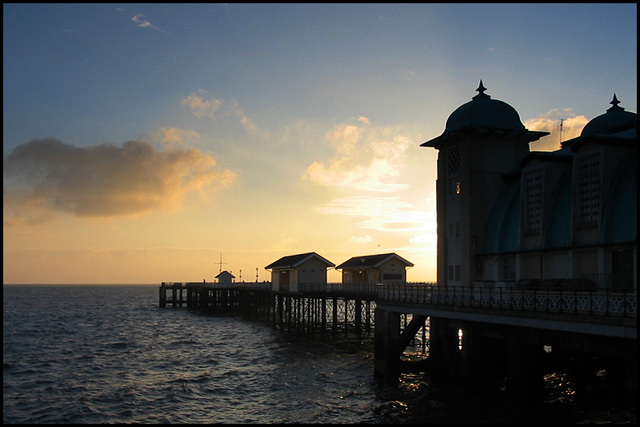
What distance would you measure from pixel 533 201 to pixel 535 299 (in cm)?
932

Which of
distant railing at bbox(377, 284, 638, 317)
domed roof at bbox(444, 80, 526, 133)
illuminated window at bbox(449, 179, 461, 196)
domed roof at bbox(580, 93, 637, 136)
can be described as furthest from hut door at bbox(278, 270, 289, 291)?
domed roof at bbox(580, 93, 637, 136)

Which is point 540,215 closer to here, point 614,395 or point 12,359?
point 614,395

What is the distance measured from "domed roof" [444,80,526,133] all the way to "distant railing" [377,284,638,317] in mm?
10133

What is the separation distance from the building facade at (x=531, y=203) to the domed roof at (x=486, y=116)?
0.20ft

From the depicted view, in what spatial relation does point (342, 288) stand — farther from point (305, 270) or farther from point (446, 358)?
point (446, 358)

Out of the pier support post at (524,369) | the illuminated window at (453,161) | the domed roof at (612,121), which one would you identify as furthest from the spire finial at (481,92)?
the pier support post at (524,369)

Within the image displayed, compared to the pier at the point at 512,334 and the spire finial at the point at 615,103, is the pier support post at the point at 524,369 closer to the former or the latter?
the pier at the point at 512,334

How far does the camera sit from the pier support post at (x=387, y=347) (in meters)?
27.8

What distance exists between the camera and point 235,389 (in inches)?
1183

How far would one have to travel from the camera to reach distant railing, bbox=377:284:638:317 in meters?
16.1

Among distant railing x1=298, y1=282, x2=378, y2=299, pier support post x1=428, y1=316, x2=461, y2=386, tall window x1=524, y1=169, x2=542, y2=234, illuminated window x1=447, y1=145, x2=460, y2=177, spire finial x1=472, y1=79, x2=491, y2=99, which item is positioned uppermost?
spire finial x1=472, y1=79, x2=491, y2=99

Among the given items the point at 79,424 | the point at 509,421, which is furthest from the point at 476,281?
the point at 79,424

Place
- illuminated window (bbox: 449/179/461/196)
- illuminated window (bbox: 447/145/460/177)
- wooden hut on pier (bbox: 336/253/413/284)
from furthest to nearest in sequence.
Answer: wooden hut on pier (bbox: 336/253/413/284), illuminated window (bbox: 447/145/460/177), illuminated window (bbox: 449/179/461/196)

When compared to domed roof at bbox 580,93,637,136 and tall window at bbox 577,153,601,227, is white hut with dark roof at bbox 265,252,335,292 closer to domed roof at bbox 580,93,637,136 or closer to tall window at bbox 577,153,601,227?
domed roof at bbox 580,93,637,136
